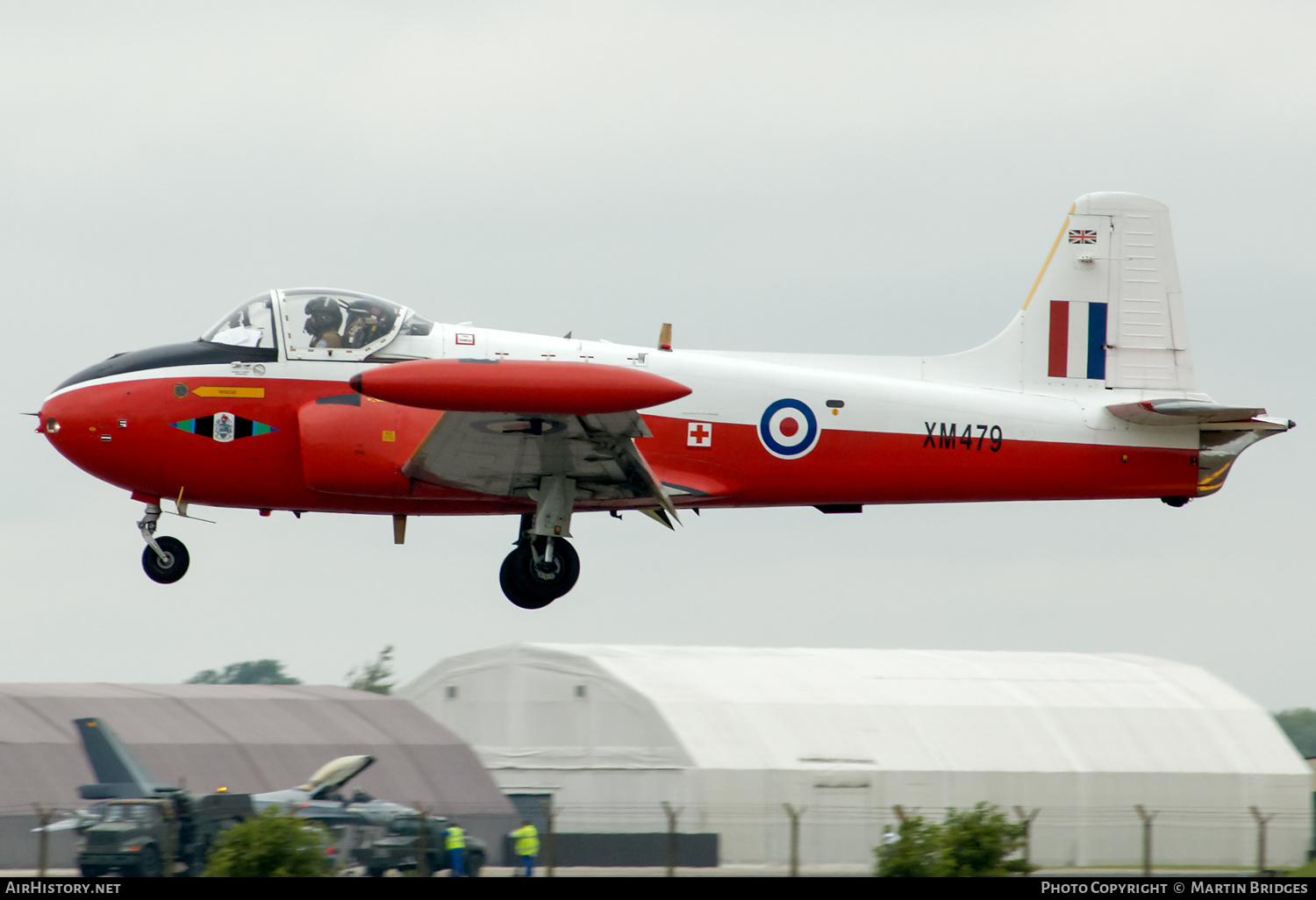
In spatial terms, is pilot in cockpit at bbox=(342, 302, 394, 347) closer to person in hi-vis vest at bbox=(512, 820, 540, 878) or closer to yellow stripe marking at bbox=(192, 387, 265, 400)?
yellow stripe marking at bbox=(192, 387, 265, 400)

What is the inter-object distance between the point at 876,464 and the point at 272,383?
609 cm

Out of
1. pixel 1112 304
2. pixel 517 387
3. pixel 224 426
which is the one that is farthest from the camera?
pixel 1112 304

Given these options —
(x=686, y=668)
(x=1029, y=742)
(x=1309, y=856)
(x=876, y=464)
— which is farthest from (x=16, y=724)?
(x=1309, y=856)

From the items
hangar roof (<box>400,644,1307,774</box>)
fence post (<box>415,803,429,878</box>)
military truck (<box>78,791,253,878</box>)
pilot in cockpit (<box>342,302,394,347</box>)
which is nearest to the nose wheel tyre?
pilot in cockpit (<box>342,302,394,347</box>)

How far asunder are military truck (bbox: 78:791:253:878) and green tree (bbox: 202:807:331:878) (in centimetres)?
122

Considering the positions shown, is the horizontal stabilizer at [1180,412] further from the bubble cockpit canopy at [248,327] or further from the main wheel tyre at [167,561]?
the main wheel tyre at [167,561]

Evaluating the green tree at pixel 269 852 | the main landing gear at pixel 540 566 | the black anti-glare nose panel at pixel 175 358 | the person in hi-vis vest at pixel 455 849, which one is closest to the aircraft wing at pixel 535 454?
the main landing gear at pixel 540 566

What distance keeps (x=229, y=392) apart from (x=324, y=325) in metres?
1.13

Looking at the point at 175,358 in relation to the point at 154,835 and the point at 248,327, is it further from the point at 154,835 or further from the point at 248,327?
the point at 154,835

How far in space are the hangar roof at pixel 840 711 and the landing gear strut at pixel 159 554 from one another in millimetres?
11521

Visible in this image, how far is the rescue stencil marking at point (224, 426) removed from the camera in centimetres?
1509

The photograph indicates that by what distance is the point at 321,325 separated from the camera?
49.9 ft

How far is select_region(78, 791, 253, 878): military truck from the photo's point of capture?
61.0 ft

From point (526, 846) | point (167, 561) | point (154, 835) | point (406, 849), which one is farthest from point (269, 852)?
point (526, 846)
